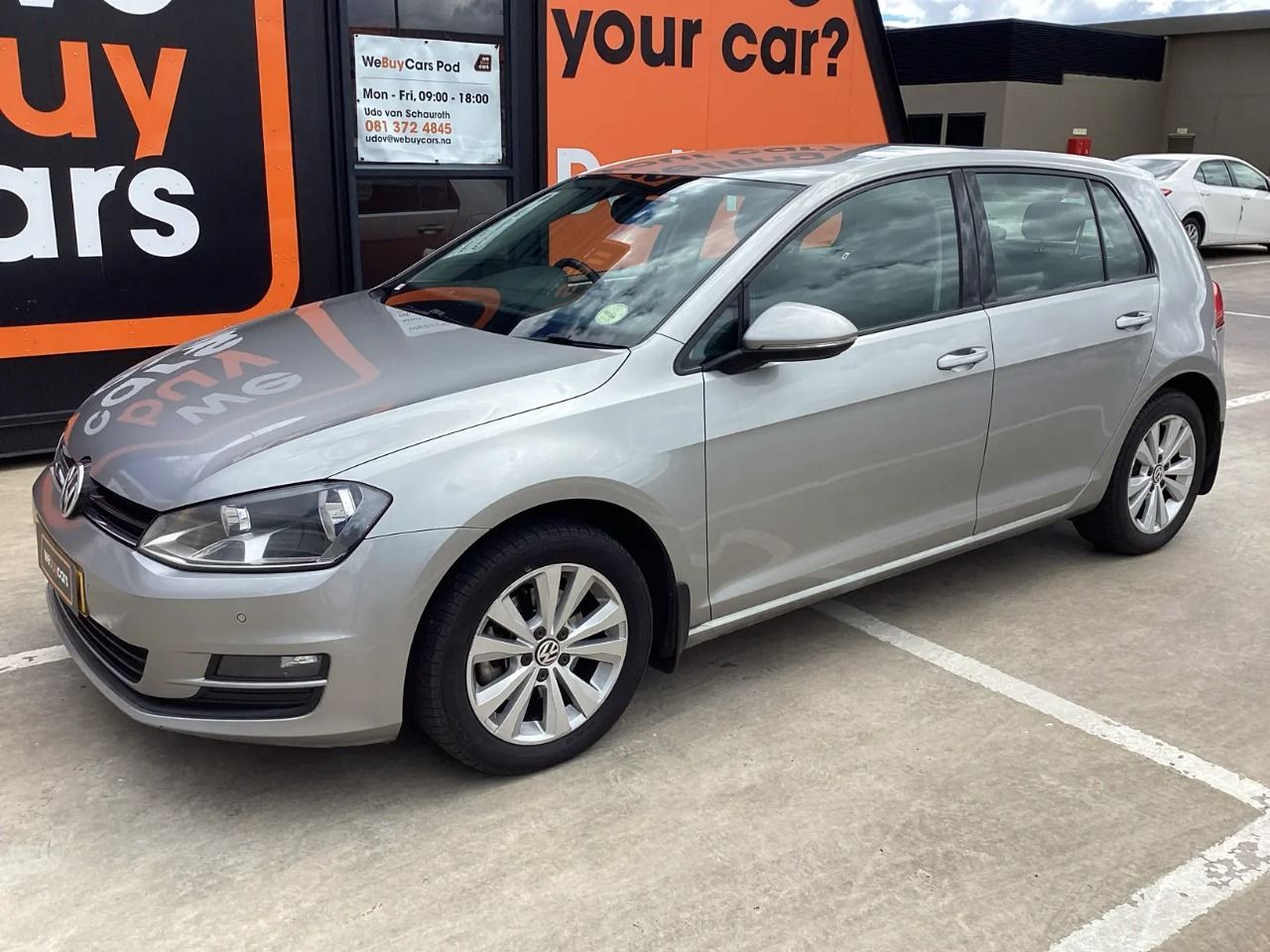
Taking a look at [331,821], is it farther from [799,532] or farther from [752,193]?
[752,193]

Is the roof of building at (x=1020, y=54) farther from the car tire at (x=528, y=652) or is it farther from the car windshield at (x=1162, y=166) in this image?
the car tire at (x=528, y=652)

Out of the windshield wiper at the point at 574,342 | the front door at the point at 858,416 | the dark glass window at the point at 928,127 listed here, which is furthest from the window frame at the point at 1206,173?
the windshield wiper at the point at 574,342

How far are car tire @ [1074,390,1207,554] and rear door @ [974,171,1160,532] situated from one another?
0.24 m

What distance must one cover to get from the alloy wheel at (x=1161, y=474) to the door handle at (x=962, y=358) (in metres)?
1.15

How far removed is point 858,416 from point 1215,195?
50.8 ft

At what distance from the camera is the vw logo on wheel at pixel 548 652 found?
3.05m

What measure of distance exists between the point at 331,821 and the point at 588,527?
1.00 m

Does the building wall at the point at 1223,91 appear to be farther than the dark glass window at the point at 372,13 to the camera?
Yes

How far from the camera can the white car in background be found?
16.2m

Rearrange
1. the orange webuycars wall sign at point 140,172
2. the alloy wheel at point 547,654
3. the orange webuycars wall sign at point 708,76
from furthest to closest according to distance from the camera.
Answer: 1. the orange webuycars wall sign at point 708,76
2. the orange webuycars wall sign at point 140,172
3. the alloy wheel at point 547,654

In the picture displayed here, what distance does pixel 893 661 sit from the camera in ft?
12.8

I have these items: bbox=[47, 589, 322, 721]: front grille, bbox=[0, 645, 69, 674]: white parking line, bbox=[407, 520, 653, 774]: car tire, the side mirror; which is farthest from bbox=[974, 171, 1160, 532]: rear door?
bbox=[0, 645, 69, 674]: white parking line

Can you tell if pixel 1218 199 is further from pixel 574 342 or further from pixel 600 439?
pixel 600 439

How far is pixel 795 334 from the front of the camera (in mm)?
3223
